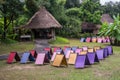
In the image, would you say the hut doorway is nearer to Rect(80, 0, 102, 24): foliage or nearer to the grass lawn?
Rect(80, 0, 102, 24): foliage

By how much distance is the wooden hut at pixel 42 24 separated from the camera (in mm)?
35281

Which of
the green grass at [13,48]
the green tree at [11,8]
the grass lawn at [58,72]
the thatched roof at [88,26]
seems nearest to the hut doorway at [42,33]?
the green tree at [11,8]

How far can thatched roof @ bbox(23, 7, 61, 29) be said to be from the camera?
3522 centimetres

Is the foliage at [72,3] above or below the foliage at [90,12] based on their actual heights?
above

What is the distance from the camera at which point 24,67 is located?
1656 cm

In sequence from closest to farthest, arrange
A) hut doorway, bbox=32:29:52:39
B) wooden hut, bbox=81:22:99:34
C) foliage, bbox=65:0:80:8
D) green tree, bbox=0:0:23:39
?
green tree, bbox=0:0:23:39 < hut doorway, bbox=32:29:52:39 < wooden hut, bbox=81:22:99:34 < foliage, bbox=65:0:80:8

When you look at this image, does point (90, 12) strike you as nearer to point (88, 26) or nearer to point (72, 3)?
point (88, 26)

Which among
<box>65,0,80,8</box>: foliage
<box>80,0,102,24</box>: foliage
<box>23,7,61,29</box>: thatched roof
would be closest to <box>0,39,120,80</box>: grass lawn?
<box>23,7,61,29</box>: thatched roof

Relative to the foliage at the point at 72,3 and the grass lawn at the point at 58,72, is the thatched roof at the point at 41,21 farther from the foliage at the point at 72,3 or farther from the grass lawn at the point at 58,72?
the foliage at the point at 72,3

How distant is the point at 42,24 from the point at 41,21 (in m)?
0.64

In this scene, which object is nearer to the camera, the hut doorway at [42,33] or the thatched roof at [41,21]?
the thatched roof at [41,21]

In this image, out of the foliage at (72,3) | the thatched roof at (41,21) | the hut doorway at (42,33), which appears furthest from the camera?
the foliage at (72,3)

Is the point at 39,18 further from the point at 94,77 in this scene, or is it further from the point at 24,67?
the point at 94,77

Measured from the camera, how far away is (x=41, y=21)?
35.9 meters
